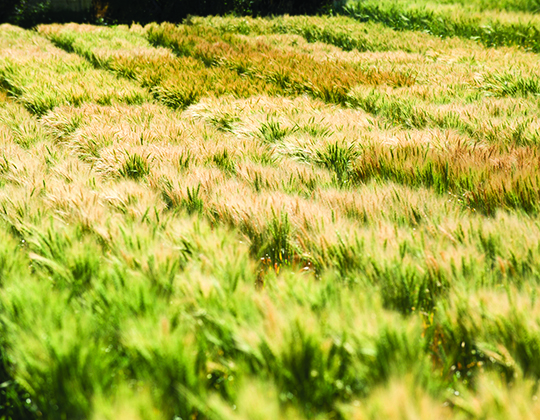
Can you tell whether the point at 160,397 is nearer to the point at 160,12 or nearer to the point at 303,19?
the point at 303,19

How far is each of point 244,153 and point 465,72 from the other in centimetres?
387

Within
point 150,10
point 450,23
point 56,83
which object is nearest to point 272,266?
point 56,83

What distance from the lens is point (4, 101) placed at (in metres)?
4.06

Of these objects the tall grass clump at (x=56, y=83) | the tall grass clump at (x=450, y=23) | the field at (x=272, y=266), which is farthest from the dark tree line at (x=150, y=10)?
the field at (x=272, y=266)

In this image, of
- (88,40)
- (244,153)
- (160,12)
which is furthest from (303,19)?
(244,153)

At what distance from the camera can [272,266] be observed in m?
1.45

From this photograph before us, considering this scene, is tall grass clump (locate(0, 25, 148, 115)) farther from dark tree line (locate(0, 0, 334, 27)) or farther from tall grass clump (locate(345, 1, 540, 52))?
dark tree line (locate(0, 0, 334, 27))

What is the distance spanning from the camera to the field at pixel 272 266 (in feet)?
2.61

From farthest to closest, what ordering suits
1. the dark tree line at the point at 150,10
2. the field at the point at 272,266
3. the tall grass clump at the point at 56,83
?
the dark tree line at the point at 150,10
the tall grass clump at the point at 56,83
the field at the point at 272,266

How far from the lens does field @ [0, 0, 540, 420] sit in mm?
796

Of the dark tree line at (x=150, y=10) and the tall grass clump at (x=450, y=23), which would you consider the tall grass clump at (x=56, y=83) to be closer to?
the tall grass clump at (x=450, y=23)

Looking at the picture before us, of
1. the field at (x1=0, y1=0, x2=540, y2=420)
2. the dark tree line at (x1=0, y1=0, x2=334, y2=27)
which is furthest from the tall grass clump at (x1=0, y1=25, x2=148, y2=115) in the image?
the dark tree line at (x1=0, y1=0, x2=334, y2=27)

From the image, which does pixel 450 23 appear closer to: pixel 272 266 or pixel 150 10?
pixel 272 266

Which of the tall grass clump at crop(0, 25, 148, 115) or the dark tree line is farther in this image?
the dark tree line
